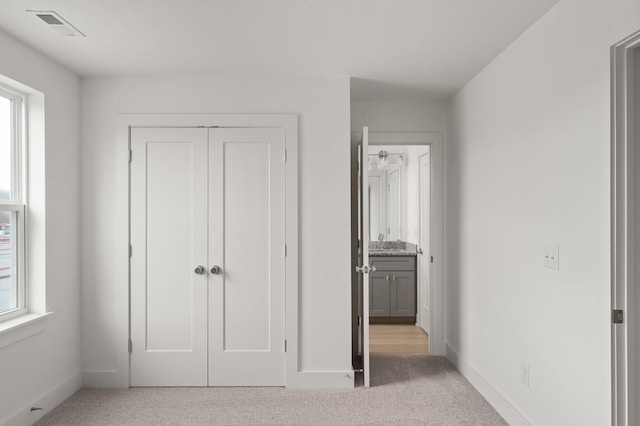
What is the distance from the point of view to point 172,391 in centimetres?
350

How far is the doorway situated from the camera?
14.5 ft

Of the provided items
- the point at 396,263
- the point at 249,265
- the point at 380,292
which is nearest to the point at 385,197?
the point at 396,263

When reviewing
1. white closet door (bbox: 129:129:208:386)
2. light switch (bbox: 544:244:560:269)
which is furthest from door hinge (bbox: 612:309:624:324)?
white closet door (bbox: 129:129:208:386)

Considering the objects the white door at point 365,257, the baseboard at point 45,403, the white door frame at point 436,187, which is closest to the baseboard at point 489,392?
the white door frame at point 436,187

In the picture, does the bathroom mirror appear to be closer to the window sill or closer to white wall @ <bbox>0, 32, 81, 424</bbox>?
white wall @ <bbox>0, 32, 81, 424</bbox>

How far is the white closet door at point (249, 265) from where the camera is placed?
3584 mm

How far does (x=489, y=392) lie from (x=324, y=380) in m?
1.22

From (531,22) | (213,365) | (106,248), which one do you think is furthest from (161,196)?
(531,22)

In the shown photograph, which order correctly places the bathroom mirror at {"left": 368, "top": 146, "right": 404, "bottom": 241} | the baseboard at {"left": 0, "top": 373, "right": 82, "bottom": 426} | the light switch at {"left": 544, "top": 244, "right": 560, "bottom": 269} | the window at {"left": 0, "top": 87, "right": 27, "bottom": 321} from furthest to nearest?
the bathroom mirror at {"left": 368, "top": 146, "right": 404, "bottom": 241}
the window at {"left": 0, "top": 87, "right": 27, "bottom": 321}
the baseboard at {"left": 0, "top": 373, "right": 82, "bottom": 426}
the light switch at {"left": 544, "top": 244, "right": 560, "bottom": 269}

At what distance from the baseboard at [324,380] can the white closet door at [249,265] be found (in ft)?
0.51

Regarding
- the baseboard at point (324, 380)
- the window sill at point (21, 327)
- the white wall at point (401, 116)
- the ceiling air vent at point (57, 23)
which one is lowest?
the baseboard at point (324, 380)

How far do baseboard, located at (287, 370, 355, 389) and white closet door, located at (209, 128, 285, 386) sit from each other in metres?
0.16

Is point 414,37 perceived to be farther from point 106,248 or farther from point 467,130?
point 106,248

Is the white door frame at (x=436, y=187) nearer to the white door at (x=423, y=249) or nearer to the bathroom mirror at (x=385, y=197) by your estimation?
the white door at (x=423, y=249)
